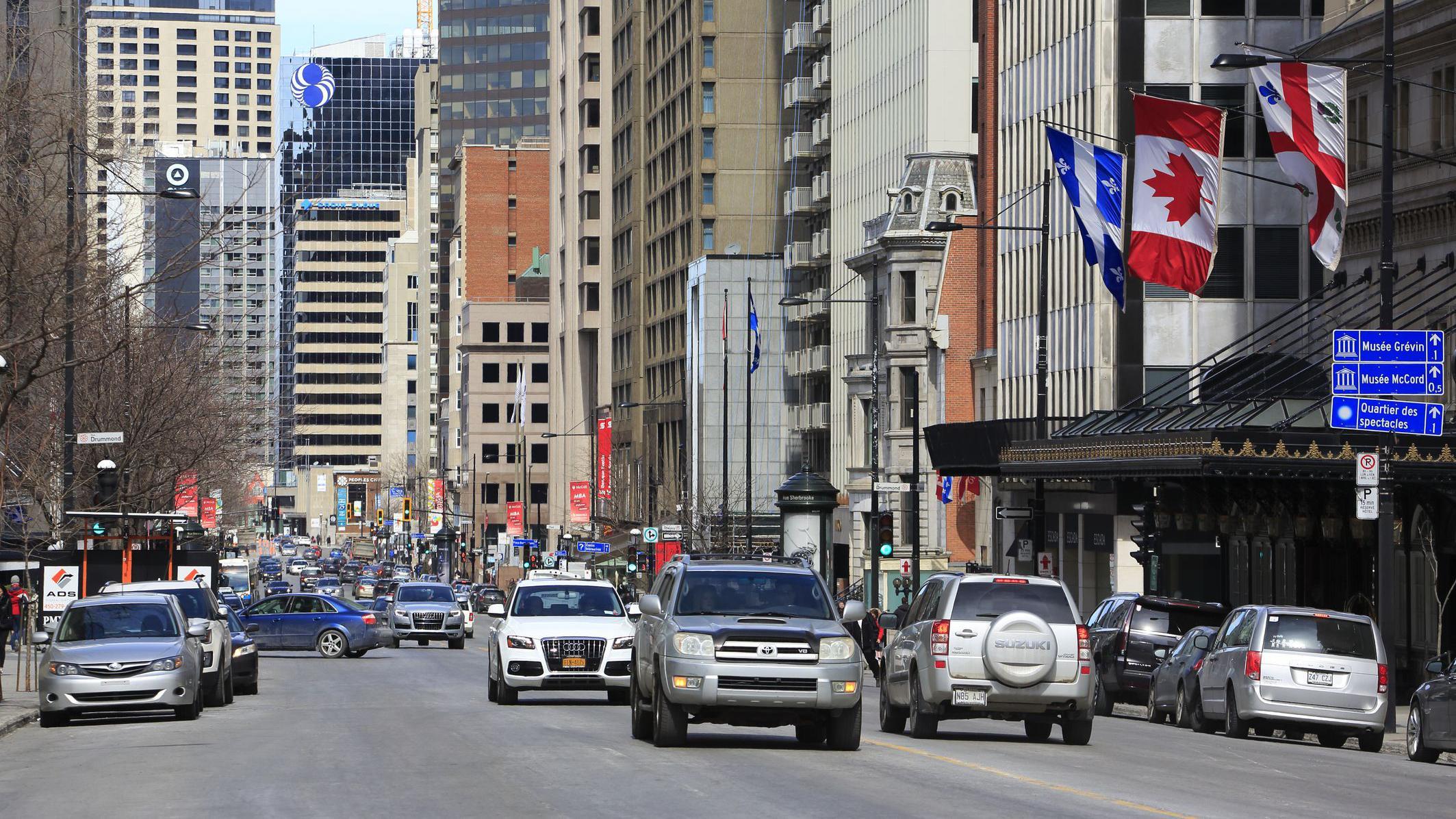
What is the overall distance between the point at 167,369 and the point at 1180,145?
102ft

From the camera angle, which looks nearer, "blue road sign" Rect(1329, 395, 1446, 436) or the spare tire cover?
the spare tire cover

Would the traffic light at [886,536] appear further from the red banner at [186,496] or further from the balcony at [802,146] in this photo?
the balcony at [802,146]

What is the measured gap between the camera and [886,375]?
245 feet

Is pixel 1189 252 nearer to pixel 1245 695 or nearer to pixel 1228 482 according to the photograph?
pixel 1228 482

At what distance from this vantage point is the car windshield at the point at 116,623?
27.5 metres

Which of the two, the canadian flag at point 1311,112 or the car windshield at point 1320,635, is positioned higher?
the canadian flag at point 1311,112

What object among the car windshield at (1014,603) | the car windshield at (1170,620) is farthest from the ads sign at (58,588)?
the car windshield at (1014,603)

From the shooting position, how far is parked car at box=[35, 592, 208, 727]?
26.9 meters

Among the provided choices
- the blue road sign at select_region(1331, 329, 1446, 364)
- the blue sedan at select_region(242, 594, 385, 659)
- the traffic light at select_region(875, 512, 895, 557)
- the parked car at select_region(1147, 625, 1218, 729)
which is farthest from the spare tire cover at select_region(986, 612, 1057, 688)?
the blue sedan at select_region(242, 594, 385, 659)

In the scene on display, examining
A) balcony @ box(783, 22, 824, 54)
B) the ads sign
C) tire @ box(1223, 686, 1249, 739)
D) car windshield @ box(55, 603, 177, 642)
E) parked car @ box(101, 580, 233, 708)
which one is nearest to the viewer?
car windshield @ box(55, 603, 177, 642)

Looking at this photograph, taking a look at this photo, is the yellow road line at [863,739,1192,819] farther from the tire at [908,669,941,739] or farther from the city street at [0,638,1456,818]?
the tire at [908,669,941,739]

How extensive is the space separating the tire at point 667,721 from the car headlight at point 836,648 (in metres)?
1.51

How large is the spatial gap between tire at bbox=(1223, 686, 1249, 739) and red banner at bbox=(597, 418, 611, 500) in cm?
8762

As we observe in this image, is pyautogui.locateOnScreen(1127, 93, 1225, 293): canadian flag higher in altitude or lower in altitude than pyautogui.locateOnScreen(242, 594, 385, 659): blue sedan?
higher
